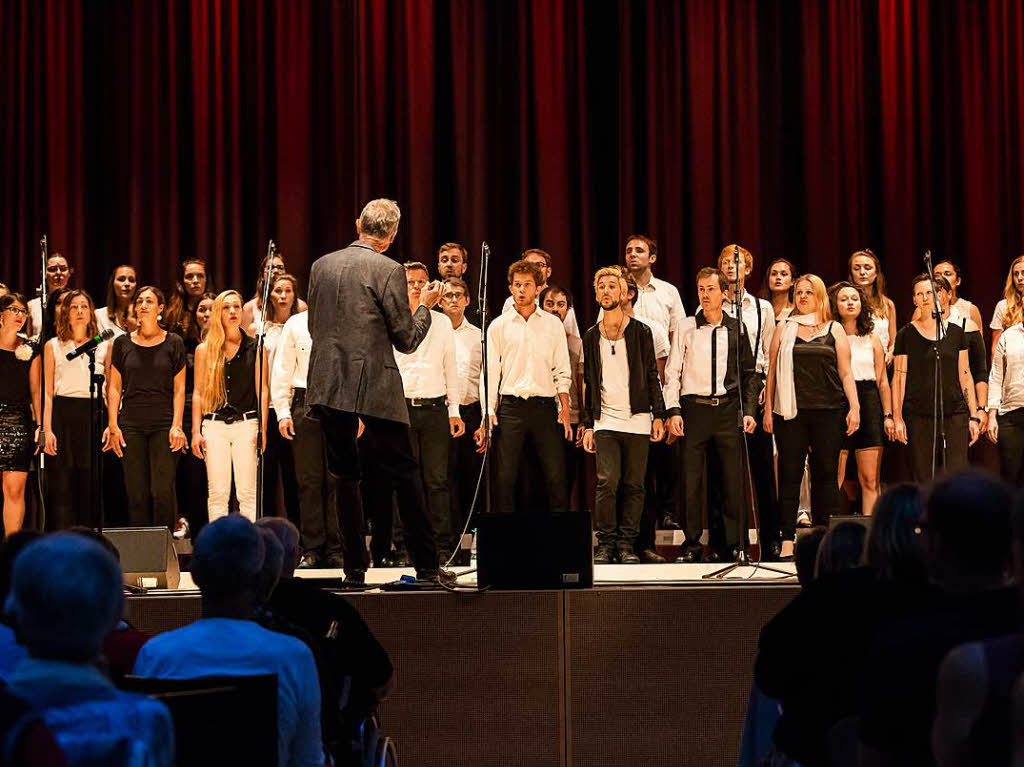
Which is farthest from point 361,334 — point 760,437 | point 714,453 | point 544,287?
point 544,287

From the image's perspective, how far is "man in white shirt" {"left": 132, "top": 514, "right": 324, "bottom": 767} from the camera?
8.57 feet

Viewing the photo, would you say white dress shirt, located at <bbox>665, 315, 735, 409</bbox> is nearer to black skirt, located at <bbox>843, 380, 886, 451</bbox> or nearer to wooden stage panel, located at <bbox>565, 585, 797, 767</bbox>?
black skirt, located at <bbox>843, 380, 886, 451</bbox>

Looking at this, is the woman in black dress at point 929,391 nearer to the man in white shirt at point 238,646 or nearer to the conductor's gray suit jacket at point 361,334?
the conductor's gray suit jacket at point 361,334

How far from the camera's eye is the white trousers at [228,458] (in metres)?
7.75

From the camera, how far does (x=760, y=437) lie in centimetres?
775

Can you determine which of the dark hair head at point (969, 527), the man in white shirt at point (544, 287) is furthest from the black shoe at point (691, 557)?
the dark hair head at point (969, 527)

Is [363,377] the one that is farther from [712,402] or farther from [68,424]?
[68,424]

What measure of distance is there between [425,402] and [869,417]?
259 centimetres

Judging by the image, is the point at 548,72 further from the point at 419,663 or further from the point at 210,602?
the point at 210,602

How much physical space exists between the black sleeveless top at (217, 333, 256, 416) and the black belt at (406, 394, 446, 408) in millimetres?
896

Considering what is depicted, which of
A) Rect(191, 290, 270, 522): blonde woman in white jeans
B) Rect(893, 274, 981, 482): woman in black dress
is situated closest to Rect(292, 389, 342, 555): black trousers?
Rect(191, 290, 270, 522): blonde woman in white jeans

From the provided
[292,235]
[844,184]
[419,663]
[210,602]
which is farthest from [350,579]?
[844,184]

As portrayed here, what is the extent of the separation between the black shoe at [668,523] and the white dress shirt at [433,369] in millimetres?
1812

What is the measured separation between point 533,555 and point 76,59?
7907 millimetres
